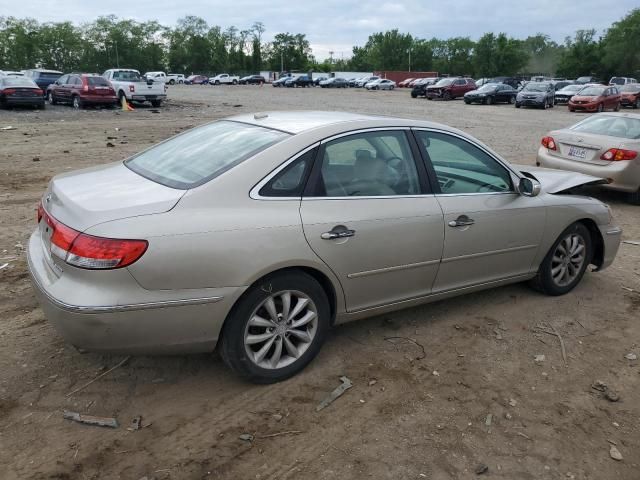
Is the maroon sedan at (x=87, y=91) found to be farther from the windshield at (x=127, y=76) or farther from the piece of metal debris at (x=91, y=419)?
the piece of metal debris at (x=91, y=419)

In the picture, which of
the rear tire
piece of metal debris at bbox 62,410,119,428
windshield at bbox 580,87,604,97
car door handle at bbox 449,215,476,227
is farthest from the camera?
windshield at bbox 580,87,604,97

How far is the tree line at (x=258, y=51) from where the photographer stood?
89.6 metres

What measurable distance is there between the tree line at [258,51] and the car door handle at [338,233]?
313 feet

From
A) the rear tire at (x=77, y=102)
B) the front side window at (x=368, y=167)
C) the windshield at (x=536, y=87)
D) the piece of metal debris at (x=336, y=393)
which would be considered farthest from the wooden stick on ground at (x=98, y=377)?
the windshield at (x=536, y=87)

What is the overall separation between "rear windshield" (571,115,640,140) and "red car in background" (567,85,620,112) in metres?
23.6

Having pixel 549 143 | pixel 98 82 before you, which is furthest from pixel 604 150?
pixel 98 82

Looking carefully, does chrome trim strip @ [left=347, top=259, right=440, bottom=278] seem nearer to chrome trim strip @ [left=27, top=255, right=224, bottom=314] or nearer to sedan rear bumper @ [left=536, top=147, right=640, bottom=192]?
chrome trim strip @ [left=27, top=255, right=224, bottom=314]

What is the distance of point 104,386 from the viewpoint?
3.36 meters

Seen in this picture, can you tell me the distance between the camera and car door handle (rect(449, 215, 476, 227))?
3.94 m

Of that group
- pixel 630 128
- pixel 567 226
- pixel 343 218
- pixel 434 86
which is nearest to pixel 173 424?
pixel 343 218

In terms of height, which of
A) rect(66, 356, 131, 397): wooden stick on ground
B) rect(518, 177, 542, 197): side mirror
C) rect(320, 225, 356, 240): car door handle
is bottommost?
rect(66, 356, 131, 397): wooden stick on ground

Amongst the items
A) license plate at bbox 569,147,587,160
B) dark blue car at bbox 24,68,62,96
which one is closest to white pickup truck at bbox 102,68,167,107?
dark blue car at bbox 24,68,62,96

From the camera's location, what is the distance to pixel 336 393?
3.37m

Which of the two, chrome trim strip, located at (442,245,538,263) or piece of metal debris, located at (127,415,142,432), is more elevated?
chrome trim strip, located at (442,245,538,263)
